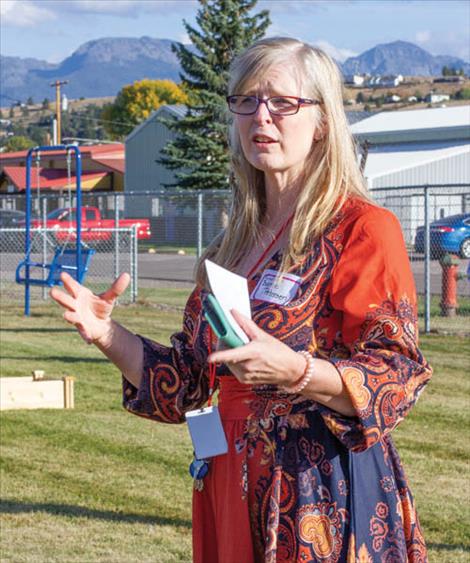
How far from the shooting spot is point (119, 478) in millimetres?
7293

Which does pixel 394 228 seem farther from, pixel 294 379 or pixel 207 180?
pixel 207 180

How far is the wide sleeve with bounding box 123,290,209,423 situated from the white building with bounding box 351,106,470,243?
35653 millimetres

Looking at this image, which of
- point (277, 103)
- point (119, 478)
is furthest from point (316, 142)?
point (119, 478)

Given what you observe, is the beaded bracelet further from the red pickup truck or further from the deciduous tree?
the deciduous tree

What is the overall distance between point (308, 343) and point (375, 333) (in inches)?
7.2

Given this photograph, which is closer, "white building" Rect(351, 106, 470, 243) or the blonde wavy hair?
the blonde wavy hair

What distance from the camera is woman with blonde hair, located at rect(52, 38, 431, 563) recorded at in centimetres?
254

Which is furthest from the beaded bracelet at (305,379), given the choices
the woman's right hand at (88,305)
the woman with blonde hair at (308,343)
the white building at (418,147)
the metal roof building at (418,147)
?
the metal roof building at (418,147)

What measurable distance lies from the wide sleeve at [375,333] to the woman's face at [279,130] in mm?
270

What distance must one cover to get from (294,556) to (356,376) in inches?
18.6

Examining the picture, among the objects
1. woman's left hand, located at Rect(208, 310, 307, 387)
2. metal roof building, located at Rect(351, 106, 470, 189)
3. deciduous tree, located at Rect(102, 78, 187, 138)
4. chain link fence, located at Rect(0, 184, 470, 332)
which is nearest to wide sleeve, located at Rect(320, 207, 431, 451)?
woman's left hand, located at Rect(208, 310, 307, 387)

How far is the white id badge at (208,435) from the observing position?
8.91 feet

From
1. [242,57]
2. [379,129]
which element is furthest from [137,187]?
[242,57]

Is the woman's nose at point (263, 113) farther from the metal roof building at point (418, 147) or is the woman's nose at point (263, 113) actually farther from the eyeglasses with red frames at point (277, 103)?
the metal roof building at point (418, 147)
